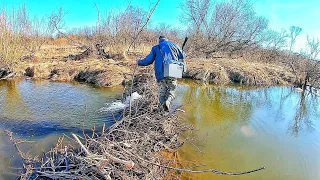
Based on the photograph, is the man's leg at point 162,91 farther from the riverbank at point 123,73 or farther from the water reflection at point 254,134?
the riverbank at point 123,73

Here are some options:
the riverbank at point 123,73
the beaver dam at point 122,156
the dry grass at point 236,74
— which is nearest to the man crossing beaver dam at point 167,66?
the beaver dam at point 122,156

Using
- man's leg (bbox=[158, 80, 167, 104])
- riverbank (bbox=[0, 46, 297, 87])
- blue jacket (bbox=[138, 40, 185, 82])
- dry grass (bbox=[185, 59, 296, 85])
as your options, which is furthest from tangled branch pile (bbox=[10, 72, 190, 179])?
dry grass (bbox=[185, 59, 296, 85])

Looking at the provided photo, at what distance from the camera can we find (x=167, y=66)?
5.60 m

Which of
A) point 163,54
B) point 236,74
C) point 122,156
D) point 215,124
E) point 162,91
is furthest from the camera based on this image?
point 236,74

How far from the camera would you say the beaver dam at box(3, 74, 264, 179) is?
2.85 m

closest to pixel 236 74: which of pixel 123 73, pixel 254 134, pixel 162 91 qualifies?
pixel 123 73

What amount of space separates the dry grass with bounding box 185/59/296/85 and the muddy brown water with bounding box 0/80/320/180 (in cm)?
325

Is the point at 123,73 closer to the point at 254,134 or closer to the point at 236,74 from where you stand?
the point at 236,74

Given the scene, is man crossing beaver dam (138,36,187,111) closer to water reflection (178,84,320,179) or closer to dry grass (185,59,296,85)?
water reflection (178,84,320,179)

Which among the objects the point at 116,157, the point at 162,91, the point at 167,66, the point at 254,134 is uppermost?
the point at 167,66

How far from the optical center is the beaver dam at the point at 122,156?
112 inches

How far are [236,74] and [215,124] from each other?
8.94 m

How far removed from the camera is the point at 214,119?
7195mm

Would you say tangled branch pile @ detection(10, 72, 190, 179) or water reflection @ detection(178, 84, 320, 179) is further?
water reflection @ detection(178, 84, 320, 179)
